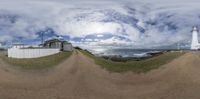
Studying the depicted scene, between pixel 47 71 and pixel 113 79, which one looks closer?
pixel 113 79

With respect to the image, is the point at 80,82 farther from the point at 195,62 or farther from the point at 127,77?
the point at 195,62

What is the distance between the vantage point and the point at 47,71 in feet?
217

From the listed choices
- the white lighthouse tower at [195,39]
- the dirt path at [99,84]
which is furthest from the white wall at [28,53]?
the white lighthouse tower at [195,39]

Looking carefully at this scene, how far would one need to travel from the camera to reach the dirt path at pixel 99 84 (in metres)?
43.8

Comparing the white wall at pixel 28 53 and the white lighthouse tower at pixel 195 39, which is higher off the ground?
the white lighthouse tower at pixel 195 39

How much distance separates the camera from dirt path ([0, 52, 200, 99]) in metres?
43.8

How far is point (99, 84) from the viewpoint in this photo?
51969 millimetres

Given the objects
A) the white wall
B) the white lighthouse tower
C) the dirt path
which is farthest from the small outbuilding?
the dirt path

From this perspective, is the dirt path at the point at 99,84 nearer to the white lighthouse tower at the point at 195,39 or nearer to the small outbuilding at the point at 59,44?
the small outbuilding at the point at 59,44

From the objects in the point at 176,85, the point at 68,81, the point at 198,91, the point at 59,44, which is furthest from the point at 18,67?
the point at 59,44

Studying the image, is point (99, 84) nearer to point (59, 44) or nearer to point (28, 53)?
point (28, 53)

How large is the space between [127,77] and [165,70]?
8200mm

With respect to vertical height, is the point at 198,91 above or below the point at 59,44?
below

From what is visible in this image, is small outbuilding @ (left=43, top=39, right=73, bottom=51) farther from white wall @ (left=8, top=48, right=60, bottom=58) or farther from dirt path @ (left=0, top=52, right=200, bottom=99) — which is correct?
dirt path @ (left=0, top=52, right=200, bottom=99)
